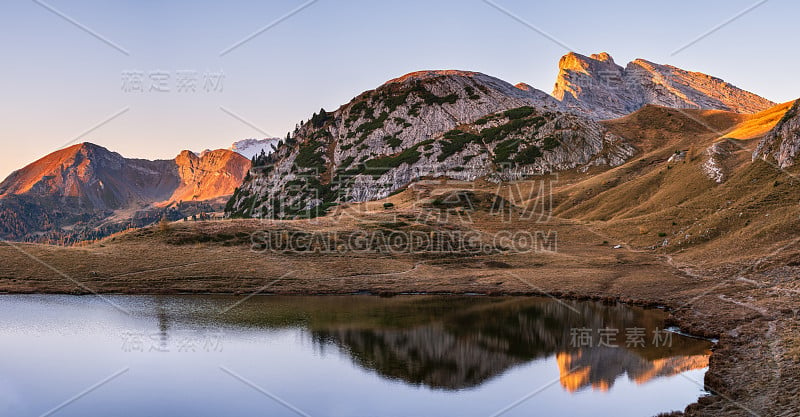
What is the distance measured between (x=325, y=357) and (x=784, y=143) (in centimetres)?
8595

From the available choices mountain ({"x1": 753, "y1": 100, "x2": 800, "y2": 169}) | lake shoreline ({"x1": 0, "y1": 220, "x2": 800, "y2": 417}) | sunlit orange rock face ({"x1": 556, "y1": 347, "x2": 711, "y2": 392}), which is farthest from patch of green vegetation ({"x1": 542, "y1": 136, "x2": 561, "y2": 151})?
sunlit orange rock face ({"x1": 556, "y1": 347, "x2": 711, "y2": 392})

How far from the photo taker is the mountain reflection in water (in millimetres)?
40188

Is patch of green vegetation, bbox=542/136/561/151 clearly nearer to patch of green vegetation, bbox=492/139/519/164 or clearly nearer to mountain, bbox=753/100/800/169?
patch of green vegetation, bbox=492/139/519/164

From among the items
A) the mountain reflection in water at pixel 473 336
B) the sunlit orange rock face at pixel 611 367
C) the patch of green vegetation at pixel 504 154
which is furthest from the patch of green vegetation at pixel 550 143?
the sunlit orange rock face at pixel 611 367

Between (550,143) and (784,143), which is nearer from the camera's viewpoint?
(784,143)

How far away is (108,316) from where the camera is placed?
178 ft

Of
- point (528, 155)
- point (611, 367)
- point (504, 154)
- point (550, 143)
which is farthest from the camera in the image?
point (504, 154)

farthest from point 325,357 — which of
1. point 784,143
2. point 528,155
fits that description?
point 528,155

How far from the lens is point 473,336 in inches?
1973

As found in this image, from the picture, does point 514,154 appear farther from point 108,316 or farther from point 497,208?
point 108,316

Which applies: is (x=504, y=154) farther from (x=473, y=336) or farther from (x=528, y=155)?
(x=473, y=336)

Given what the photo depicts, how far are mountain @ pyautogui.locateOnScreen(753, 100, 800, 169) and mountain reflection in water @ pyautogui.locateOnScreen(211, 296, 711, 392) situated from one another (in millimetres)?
47628

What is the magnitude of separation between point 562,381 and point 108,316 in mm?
44635

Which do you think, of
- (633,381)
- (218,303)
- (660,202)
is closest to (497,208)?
(660,202)
